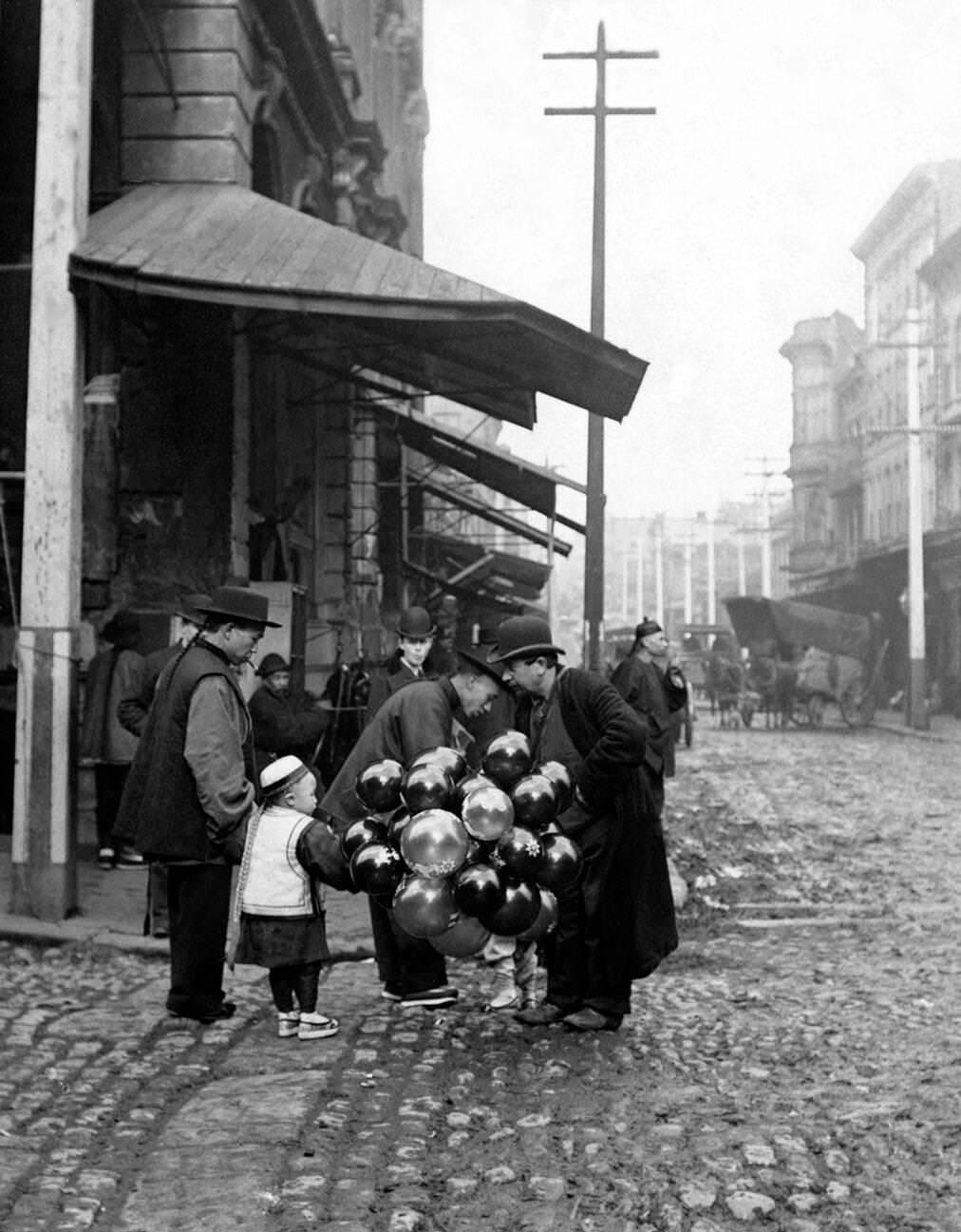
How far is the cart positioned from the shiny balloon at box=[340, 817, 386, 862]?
29680mm

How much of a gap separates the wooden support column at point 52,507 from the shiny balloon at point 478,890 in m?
3.82

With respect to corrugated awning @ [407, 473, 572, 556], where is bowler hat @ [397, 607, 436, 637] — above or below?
below

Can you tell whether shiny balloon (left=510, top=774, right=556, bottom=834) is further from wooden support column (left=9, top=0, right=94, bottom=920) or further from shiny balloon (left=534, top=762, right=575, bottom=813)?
wooden support column (left=9, top=0, right=94, bottom=920)

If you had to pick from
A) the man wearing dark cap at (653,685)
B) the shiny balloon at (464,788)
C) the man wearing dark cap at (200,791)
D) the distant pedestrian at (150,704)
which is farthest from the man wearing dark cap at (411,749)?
the man wearing dark cap at (653,685)

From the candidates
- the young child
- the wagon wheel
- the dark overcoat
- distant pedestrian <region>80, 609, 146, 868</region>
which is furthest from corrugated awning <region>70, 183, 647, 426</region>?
the wagon wheel

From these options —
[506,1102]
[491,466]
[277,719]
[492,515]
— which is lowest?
[506,1102]

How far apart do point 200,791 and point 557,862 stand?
64.8 inches

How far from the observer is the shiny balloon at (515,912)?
627 cm

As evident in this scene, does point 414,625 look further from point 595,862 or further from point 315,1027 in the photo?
point 315,1027

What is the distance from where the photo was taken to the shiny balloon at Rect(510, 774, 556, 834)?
639 centimetres

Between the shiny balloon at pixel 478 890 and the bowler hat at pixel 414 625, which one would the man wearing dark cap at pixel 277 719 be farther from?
the shiny balloon at pixel 478 890

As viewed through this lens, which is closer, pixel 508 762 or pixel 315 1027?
pixel 508 762

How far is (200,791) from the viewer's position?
712 centimetres

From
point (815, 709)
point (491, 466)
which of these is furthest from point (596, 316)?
point (815, 709)
